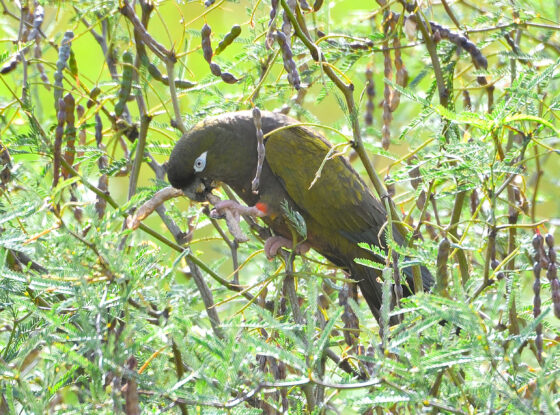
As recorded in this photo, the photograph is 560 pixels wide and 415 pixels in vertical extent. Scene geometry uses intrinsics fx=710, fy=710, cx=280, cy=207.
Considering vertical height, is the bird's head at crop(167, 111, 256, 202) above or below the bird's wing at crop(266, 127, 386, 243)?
above

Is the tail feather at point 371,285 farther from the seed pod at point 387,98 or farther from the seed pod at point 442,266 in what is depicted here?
the seed pod at point 442,266

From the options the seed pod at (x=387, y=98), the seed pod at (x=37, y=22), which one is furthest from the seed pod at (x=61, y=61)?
the seed pod at (x=387, y=98)

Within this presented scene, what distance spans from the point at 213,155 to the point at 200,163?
0.36 feet

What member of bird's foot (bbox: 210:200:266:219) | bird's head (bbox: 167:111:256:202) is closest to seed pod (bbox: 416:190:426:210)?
bird's foot (bbox: 210:200:266:219)

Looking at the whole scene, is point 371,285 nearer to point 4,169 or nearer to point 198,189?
point 198,189

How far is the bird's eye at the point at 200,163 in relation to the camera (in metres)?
2.84

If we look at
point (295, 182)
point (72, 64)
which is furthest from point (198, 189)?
point (72, 64)

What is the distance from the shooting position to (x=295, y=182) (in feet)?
9.69

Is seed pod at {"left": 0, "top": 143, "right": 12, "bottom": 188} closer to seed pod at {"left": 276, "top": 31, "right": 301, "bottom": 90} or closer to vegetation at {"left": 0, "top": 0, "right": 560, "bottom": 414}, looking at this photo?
vegetation at {"left": 0, "top": 0, "right": 560, "bottom": 414}

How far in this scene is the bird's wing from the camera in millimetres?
2938

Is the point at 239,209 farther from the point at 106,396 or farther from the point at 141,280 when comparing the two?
the point at 106,396

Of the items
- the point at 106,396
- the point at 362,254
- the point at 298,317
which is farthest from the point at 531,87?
the point at 362,254

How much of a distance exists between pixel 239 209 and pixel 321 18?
2.91 ft

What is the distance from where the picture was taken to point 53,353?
1520mm
